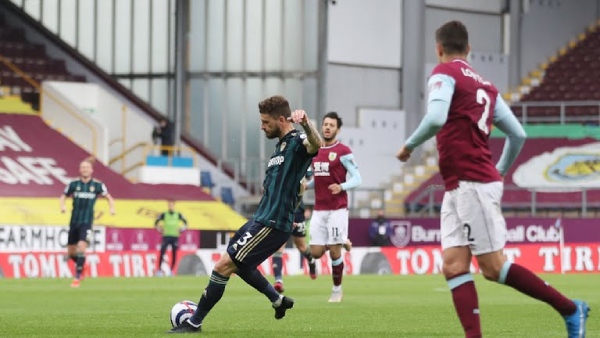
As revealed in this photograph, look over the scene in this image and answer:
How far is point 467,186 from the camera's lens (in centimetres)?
906

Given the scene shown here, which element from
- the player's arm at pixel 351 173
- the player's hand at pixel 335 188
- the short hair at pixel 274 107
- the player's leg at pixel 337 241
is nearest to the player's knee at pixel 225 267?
the short hair at pixel 274 107

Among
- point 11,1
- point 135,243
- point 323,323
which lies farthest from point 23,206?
point 323,323

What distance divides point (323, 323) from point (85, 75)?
32708mm

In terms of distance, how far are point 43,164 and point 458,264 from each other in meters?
31.2

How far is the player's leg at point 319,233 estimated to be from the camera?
18703 millimetres

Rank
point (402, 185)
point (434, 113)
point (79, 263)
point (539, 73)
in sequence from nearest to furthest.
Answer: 1. point (434, 113)
2. point (79, 263)
3. point (402, 185)
4. point (539, 73)

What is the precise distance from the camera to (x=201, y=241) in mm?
37656

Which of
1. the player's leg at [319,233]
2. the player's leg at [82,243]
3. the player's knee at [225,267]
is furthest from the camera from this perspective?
the player's leg at [82,243]

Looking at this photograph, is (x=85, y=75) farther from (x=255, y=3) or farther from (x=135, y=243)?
(x=135, y=243)

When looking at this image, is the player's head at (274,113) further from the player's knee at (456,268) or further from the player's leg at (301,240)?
the player's leg at (301,240)

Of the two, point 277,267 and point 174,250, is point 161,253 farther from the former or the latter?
point 277,267

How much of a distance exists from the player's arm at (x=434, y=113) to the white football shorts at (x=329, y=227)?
9563 mm

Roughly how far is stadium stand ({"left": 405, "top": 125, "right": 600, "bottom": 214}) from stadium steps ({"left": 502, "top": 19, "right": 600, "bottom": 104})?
9.17ft

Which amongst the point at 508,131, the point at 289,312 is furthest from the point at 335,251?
the point at 508,131
